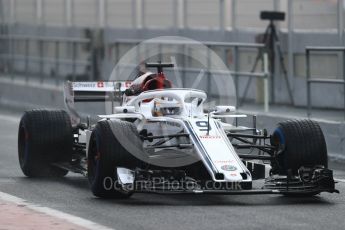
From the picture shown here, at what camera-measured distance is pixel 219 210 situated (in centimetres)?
1244

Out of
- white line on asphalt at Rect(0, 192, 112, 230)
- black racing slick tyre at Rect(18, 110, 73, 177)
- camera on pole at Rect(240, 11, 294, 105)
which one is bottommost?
white line on asphalt at Rect(0, 192, 112, 230)

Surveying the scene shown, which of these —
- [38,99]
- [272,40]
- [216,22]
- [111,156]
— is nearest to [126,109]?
[111,156]

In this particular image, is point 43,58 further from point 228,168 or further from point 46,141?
point 228,168

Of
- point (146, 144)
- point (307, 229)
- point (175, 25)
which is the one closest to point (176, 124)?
point (146, 144)

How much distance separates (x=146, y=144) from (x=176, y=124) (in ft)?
1.77

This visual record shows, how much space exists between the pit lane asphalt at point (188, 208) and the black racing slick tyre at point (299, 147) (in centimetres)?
37

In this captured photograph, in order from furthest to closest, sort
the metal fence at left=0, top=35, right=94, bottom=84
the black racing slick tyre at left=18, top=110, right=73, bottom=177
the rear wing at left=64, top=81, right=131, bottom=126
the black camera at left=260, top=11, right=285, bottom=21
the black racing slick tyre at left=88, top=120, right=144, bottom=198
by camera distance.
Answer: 1. the metal fence at left=0, top=35, right=94, bottom=84
2. the black camera at left=260, top=11, right=285, bottom=21
3. the rear wing at left=64, top=81, right=131, bottom=126
4. the black racing slick tyre at left=18, top=110, right=73, bottom=177
5. the black racing slick tyre at left=88, top=120, right=144, bottom=198

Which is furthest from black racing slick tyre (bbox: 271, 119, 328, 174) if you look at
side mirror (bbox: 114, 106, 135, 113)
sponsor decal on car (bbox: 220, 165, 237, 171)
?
side mirror (bbox: 114, 106, 135, 113)

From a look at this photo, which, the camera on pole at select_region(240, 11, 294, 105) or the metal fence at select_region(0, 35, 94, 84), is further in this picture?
the metal fence at select_region(0, 35, 94, 84)

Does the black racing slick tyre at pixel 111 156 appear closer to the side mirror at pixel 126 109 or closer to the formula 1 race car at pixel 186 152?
the formula 1 race car at pixel 186 152

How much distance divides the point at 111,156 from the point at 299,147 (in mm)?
2030

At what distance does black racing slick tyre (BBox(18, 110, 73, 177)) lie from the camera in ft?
50.4

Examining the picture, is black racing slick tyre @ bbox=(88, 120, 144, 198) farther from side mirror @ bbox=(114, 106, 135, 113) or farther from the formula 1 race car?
side mirror @ bbox=(114, 106, 135, 113)

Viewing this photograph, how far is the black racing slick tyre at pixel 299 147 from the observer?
44.0 ft
